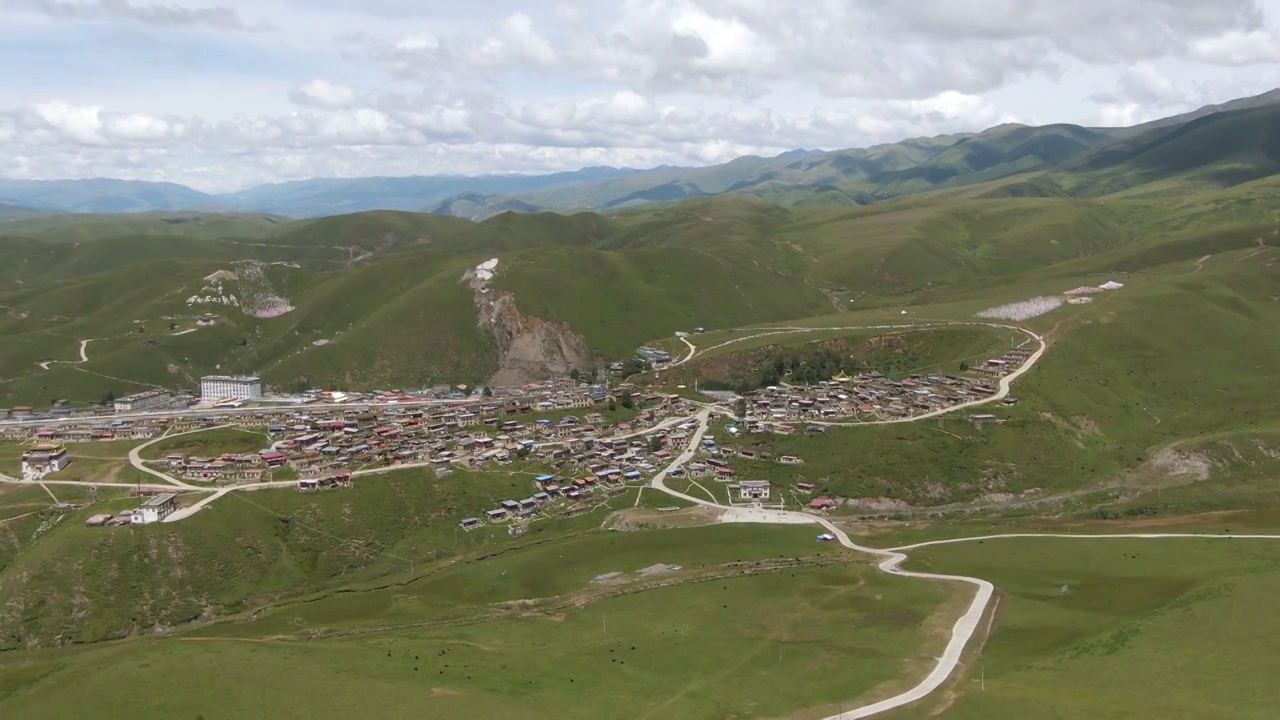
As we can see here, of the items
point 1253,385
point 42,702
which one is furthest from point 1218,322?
point 42,702

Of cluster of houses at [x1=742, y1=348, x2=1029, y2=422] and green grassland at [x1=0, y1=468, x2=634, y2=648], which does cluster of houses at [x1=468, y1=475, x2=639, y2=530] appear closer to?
green grassland at [x1=0, y1=468, x2=634, y2=648]

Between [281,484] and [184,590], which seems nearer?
[184,590]

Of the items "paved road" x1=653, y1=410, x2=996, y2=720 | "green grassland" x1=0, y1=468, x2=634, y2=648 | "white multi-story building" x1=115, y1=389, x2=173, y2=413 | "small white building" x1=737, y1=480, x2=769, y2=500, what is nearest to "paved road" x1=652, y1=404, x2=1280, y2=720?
"paved road" x1=653, y1=410, x2=996, y2=720

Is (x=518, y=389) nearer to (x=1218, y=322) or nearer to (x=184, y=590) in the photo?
(x=184, y=590)

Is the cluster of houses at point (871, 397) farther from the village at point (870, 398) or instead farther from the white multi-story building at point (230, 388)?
the white multi-story building at point (230, 388)

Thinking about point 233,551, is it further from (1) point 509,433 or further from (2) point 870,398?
(2) point 870,398

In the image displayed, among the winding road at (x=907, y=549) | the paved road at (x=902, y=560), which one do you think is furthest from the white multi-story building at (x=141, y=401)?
the paved road at (x=902, y=560)

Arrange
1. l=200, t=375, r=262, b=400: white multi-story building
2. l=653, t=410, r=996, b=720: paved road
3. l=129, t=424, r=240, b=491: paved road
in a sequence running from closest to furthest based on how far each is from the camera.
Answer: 1. l=653, t=410, r=996, b=720: paved road
2. l=129, t=424, r=240, b=491: paved road
3. l=200, t=375, r=262, b=400: white multi-story building
